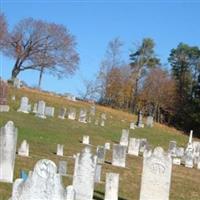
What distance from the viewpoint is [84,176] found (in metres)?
16.0

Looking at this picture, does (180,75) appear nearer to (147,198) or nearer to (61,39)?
(61,39)

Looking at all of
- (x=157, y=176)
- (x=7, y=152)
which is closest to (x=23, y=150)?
(x=7, y=152)

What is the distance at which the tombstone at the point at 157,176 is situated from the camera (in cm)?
1641

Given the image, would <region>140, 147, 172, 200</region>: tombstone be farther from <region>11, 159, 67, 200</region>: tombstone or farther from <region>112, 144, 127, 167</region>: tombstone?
<region>112, 144, 127, 167</region>: tombstone

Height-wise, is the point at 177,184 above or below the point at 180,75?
below

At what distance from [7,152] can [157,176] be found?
4.36 metres

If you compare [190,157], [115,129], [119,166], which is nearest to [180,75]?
[115,129]

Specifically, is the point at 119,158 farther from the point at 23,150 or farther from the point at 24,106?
the point at 24,106

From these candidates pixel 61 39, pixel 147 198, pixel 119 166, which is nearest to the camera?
pixel 147 198

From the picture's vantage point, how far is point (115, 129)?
4391 cm

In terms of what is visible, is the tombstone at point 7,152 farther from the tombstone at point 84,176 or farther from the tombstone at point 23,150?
the tombstone at point 23,150

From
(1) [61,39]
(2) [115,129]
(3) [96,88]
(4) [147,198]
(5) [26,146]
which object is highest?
(1) [61,39]

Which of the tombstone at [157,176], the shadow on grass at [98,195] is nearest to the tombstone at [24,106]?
the shadow on grass at [98,195]

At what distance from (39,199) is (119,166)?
1593 centimetres
